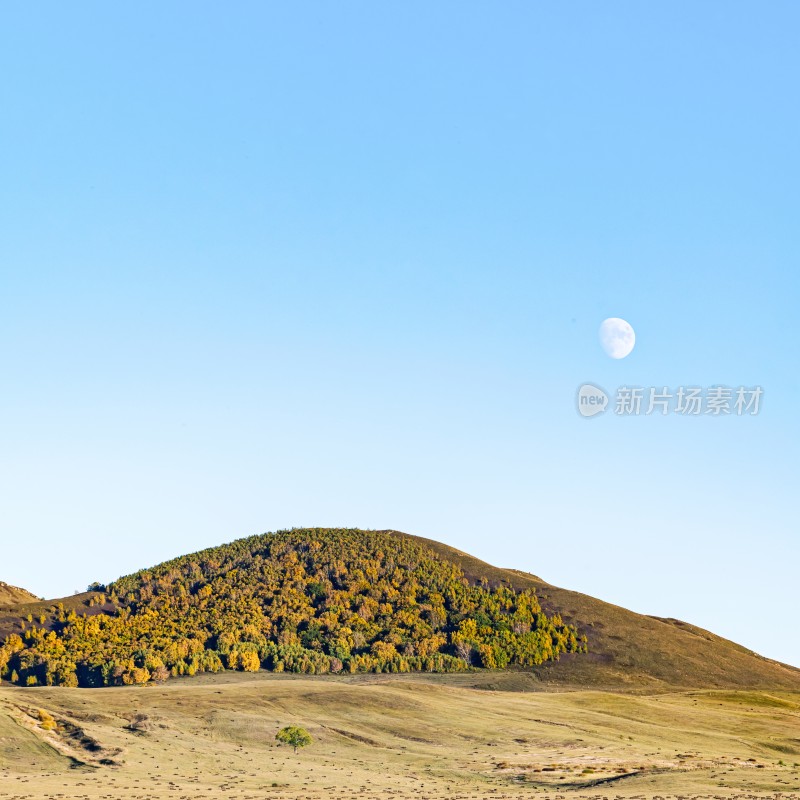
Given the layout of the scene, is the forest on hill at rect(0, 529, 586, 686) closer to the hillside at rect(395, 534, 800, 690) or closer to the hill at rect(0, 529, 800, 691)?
the hill at rect(0, 529, 800, 691)

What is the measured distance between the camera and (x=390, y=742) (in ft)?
301

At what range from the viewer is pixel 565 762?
83875 mm

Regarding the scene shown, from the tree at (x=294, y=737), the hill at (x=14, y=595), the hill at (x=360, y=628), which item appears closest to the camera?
the tree at (x=294, y=737)

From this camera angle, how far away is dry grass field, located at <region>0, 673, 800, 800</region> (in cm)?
7294

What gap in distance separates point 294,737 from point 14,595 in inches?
4516

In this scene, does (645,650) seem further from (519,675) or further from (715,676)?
(519,675)

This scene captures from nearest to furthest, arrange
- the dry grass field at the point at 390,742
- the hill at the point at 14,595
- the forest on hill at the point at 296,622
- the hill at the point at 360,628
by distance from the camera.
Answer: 1. the dry grass field at the point at 390,742
2. the hill at the point at 360,628
3. the forest on hill at the point at 296,622
4. the hill at the point at 14,595

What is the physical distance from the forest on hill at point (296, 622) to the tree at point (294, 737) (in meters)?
39.4

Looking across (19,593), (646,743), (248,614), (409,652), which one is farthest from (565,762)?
(19,593)

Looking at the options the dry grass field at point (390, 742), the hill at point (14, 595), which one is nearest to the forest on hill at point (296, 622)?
the dry grass field at point (390, 742)

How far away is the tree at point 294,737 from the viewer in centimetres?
8856

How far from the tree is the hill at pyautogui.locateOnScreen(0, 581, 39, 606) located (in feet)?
335

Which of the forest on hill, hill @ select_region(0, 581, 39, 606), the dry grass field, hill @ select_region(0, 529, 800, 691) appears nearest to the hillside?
hill @ select_region(0, 529, 800, 691)

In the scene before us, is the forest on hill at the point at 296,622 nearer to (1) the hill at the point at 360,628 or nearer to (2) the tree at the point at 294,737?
(1) the hill at the point at 360,628
